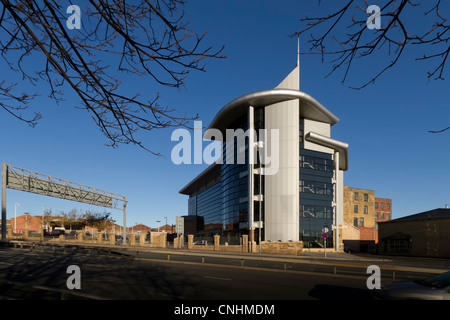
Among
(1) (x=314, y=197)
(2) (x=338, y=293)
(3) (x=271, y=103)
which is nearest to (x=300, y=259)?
(2) (x=338, y=293)

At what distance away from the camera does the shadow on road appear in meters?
10.9

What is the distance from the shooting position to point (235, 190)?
50781mm

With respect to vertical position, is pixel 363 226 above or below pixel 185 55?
below

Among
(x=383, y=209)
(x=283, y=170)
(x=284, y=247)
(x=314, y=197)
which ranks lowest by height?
(x=284, y=247)

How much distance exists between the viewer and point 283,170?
4575cm

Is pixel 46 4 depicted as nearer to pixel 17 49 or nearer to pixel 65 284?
pixel 17 49

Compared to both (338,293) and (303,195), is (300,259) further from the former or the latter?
(303,195)

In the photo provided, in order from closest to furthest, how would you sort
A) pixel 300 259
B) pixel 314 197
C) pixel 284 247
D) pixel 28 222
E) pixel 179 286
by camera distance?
pixel 179 286 → pixel 300 259 → pixel 284 247 → pixel 314 197 → pixel 28 222

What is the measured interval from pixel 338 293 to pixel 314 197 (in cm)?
3852

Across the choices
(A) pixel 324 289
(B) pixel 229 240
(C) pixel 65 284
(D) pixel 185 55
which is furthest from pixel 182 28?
(B) pixel 229 240

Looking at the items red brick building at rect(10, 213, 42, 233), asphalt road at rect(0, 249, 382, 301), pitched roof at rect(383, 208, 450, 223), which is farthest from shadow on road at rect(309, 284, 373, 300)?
red brick building at rect(10, 213, 42, 233)

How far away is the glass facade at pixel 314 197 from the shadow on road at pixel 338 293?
1375 inches

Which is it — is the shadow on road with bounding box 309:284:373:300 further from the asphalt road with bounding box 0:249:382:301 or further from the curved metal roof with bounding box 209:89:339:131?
the curved metal roof with bounding box 209:89:339:131
